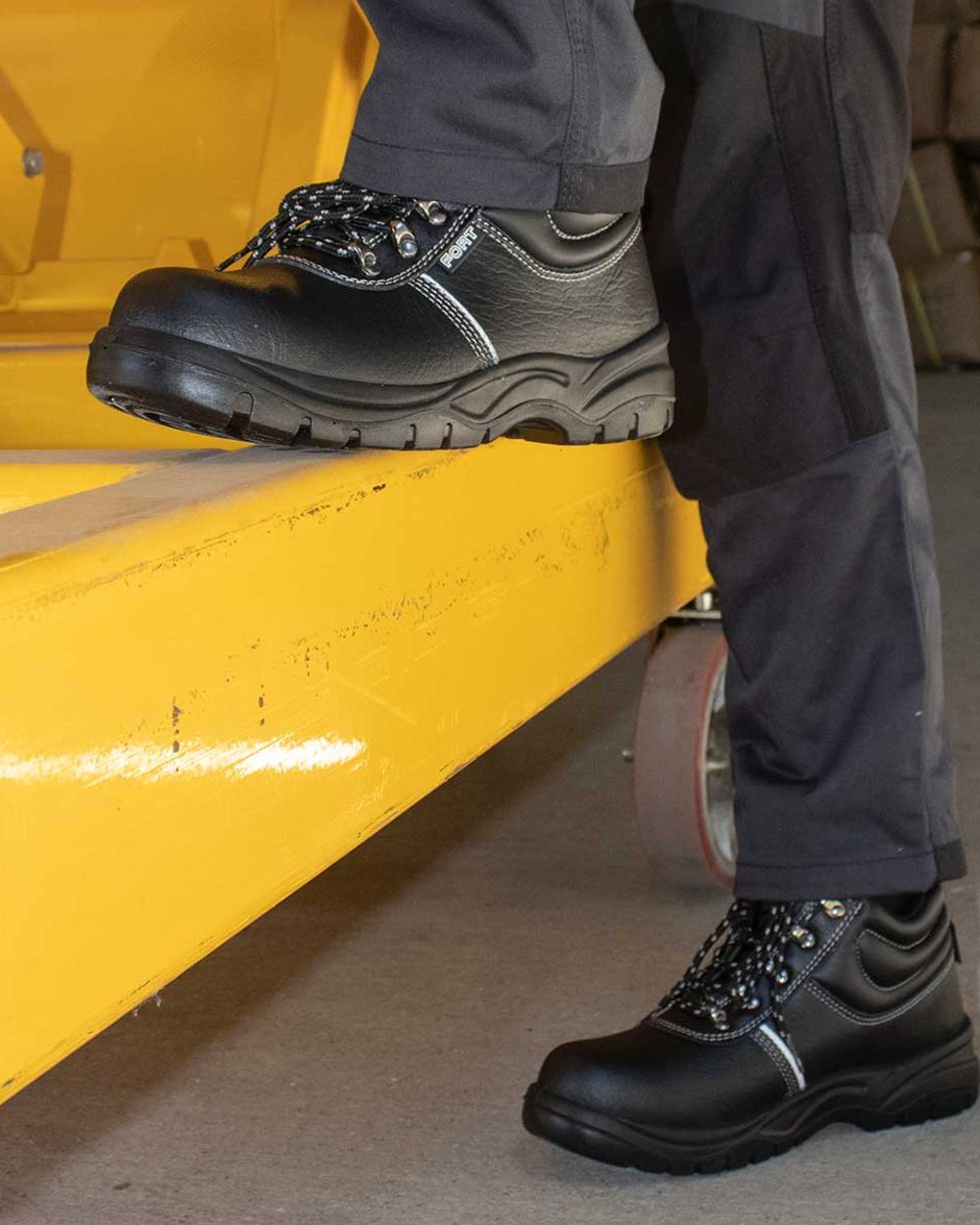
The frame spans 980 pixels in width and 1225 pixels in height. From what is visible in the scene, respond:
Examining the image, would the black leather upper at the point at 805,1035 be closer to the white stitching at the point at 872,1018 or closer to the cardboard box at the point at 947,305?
the white stitching at the point at 872,1018

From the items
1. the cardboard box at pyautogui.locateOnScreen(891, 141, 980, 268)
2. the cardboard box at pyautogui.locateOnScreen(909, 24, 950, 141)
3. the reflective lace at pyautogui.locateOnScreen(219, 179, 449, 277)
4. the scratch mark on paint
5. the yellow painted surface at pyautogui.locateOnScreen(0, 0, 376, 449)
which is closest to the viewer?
the scratch mark on paint

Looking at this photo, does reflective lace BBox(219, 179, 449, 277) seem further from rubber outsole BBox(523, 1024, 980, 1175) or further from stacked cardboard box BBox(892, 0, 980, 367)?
stacked cardboard box BBox(892, 0, 980, 367)

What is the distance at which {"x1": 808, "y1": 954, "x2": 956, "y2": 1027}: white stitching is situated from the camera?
130 cm

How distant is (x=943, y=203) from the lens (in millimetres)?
6520

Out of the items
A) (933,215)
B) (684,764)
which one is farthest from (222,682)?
(933,215)

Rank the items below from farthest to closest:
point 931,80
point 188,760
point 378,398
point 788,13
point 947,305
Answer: point 931,80 < point 947,305 < point 788,13 < point 378,398 < point 188,760

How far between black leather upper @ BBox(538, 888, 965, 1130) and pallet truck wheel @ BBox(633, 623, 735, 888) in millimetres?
427

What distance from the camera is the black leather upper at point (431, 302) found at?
0.94 meters

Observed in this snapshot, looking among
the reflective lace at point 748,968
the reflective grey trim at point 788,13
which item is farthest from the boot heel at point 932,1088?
the reflective grey trim at point 788,13

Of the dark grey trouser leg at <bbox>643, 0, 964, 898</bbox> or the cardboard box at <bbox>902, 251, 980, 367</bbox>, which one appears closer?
the dark grey trouser leg at <bbox>643, 0, 964, 898</bbox>

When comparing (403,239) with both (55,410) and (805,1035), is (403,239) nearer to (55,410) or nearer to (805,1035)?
(55,410)

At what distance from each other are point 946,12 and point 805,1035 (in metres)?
6.58

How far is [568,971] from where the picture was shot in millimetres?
1634

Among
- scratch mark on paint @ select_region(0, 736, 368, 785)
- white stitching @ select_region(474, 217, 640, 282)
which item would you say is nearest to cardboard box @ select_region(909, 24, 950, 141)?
white stitching @ select_region(474, 217, 640, 282)
